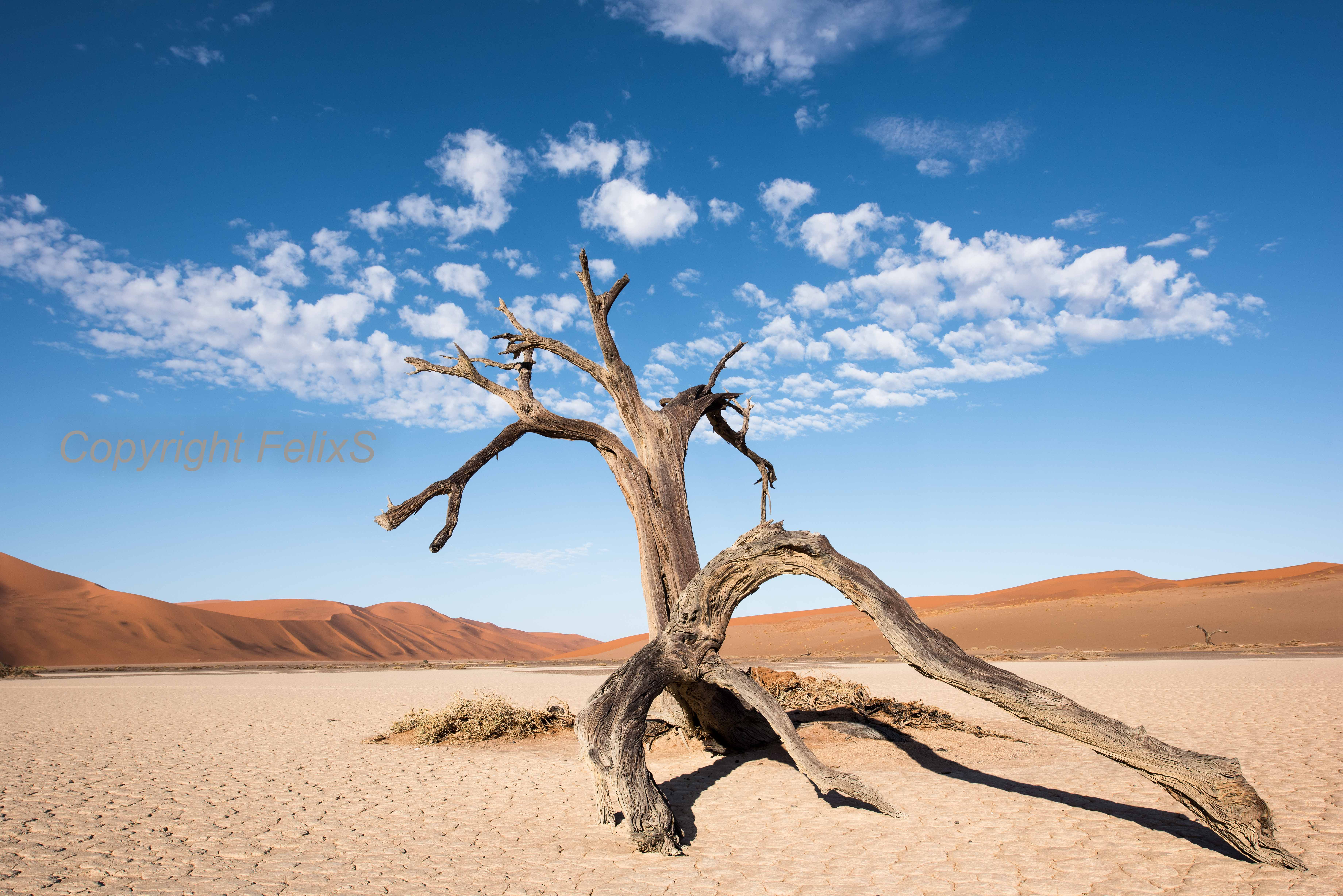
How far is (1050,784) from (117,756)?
11051 mm

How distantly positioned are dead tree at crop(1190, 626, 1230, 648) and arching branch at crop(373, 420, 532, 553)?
108ft

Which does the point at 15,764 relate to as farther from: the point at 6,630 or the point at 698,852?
the point at 6,630

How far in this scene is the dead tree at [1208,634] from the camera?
29672 millimetres

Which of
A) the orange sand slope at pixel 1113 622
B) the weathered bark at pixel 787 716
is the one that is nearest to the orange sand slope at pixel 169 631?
the orange sand slope at pixel 1113 622

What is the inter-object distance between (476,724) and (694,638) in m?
6.14

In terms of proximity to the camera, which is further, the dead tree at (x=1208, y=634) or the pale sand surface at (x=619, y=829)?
the dead tree at (x=1208, y=634)

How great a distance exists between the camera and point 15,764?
8508 millimetres

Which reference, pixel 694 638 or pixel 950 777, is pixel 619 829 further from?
pixel 950 777

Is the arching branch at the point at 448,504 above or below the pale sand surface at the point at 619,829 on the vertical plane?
above

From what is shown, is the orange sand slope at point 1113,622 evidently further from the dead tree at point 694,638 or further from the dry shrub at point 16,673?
the dry shrub at point 16,673

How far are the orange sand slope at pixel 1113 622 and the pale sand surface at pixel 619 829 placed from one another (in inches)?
865

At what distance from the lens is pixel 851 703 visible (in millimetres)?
9836

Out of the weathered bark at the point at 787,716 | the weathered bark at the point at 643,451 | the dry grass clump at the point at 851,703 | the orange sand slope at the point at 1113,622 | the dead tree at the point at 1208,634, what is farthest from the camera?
the orange sand slope at the point at 1113,622

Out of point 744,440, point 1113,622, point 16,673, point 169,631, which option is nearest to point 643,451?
point 744,440
